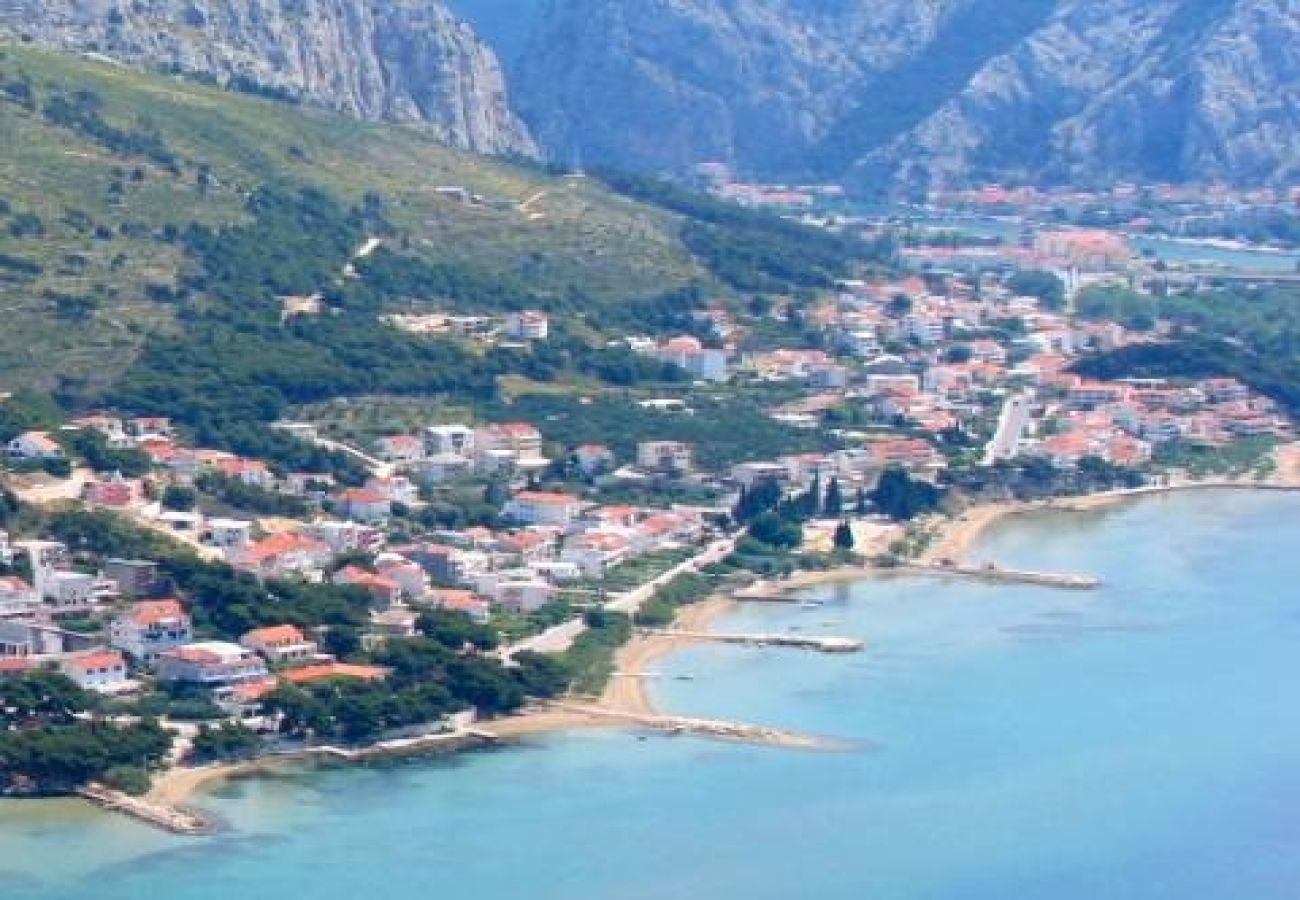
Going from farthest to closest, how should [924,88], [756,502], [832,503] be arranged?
[924,88] < [832,503] < [756,502]

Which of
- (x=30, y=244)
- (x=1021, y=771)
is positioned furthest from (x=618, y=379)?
(x=1021, y=771)

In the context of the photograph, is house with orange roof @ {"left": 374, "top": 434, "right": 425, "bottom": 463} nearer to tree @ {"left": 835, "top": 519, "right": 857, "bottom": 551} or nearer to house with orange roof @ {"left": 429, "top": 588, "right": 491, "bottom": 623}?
tree @ {"left": 835, "top": 519, "right": 857, "bottom": 551}

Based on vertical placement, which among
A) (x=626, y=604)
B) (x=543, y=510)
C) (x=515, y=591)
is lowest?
(x=626, y=604)

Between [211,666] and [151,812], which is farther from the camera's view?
[211,666]

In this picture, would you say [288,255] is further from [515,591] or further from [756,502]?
[515,591]

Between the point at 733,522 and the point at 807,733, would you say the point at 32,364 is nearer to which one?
the point at 733,522

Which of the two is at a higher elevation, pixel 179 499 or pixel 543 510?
pixel 179 499

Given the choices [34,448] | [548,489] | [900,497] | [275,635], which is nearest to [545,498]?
[548,489]

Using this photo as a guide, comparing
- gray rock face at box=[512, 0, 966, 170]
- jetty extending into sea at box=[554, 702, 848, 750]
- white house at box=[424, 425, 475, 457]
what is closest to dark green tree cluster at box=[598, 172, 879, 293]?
white house at box=[424, 425, 475, 457]
